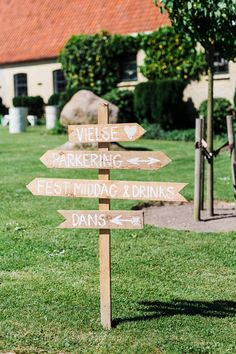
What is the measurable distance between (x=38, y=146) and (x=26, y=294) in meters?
12.5

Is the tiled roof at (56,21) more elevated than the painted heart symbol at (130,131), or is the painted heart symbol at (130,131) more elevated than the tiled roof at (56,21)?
the tiled roof at (56,21)

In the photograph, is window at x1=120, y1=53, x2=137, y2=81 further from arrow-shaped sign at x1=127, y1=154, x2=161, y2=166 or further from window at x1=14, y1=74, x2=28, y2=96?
arrow-shaped sign at x1=127, y1=154, x2=161, y2=166

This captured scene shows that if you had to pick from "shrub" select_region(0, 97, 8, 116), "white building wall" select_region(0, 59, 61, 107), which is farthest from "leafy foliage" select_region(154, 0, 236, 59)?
"shrub" select_region(0, 97, 8, 116)

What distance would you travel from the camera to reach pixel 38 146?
17828 millimetres

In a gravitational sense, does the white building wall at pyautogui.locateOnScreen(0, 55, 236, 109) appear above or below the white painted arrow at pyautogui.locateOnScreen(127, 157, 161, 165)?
above

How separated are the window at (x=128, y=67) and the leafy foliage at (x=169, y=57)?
1.22 m

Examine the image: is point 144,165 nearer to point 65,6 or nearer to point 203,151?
point 203,151

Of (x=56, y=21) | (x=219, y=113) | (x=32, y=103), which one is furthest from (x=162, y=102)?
(x=56, y=21)

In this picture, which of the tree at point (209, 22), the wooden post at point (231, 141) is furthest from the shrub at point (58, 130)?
the wooden post at point (231, 141)

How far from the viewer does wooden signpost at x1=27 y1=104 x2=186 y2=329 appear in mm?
4707

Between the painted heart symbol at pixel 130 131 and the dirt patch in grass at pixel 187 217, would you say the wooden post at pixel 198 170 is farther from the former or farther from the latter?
the painted heart symbol at pixel 130 131

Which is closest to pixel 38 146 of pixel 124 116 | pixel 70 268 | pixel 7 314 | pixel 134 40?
pixel 124 116

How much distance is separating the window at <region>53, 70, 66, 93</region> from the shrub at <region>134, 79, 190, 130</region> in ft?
25.5

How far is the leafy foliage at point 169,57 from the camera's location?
73.9 feet
